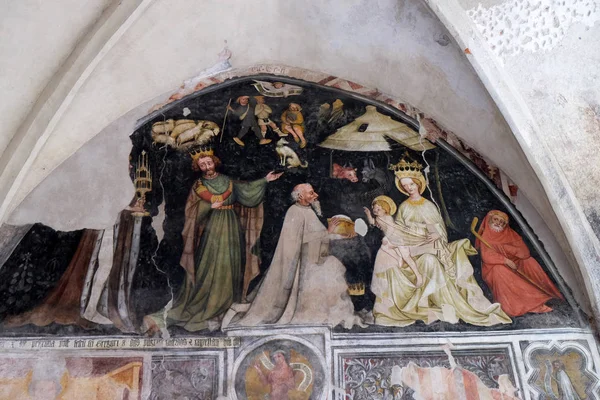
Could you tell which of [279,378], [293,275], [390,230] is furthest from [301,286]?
[390,230]

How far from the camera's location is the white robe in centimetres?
601

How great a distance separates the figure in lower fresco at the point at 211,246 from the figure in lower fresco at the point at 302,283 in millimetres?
193

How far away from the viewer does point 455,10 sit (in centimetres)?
632

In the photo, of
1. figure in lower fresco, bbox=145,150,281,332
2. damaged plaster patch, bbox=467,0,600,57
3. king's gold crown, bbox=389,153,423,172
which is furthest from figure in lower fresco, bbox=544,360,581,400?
damaged plaster patch, bbox=467,0,600,57

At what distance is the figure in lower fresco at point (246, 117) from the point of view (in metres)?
7.11

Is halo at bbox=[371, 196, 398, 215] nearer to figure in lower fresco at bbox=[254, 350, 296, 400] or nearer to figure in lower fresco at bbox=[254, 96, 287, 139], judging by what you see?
figure in lower fresco at bbox=[254, 96, 287, 139]

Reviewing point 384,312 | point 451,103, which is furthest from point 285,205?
point 451,103

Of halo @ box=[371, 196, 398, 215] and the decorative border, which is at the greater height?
halo @ box=[371, 196, 398, 215]

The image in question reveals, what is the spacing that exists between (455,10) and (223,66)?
2449mm

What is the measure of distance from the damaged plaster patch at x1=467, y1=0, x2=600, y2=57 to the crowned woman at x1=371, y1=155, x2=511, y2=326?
5.36 feet

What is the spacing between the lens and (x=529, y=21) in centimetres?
641

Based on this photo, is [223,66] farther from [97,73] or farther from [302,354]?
[302,354]

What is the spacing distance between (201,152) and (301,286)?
1.76 meters

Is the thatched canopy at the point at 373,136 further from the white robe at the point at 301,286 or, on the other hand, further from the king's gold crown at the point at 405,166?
the white robe at the point at 301,286
